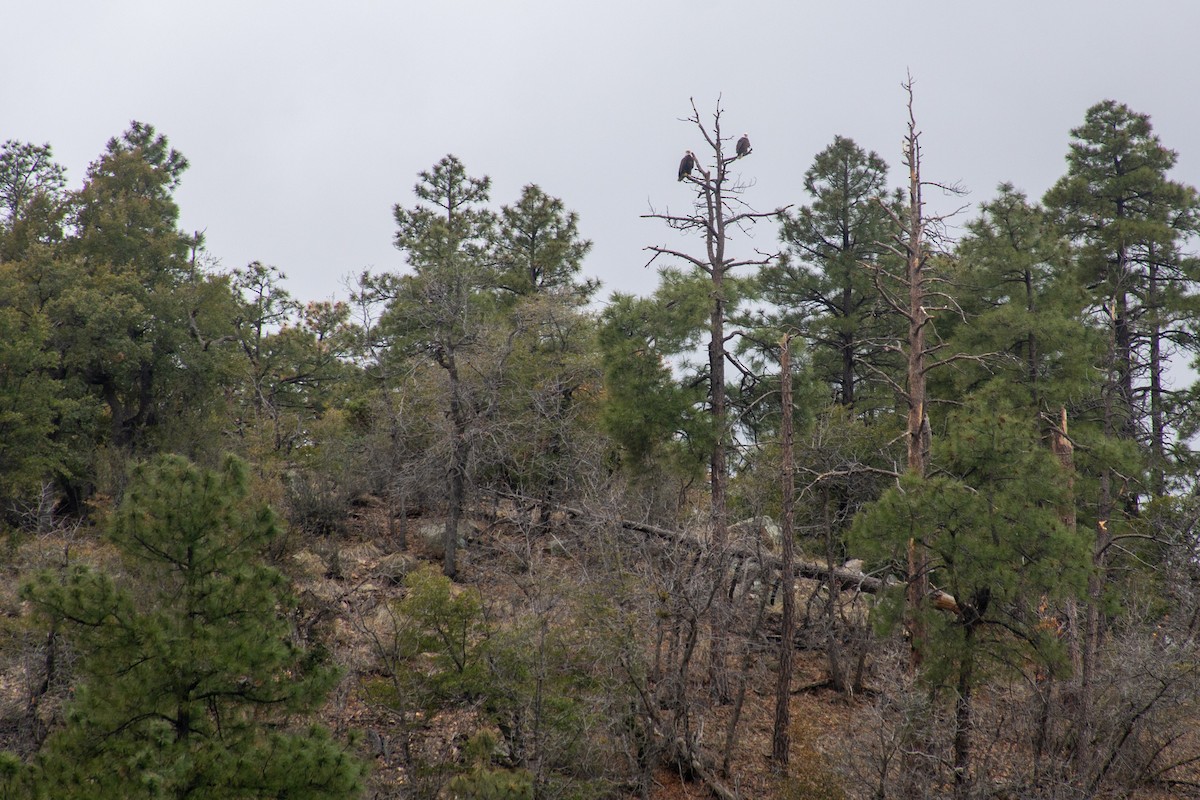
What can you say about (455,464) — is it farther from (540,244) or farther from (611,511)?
(540,244)

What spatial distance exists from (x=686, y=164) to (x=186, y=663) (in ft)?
37.9

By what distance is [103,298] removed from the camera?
77.5ft

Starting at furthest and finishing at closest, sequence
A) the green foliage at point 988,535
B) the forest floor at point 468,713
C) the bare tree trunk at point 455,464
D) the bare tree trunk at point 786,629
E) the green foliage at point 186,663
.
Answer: the bare tree trunk at point 455,464, the bare tree trunk at point 786,629, the forest floor at point 468,713, the green foliage at point 988,535, the green foliage at point 186,663

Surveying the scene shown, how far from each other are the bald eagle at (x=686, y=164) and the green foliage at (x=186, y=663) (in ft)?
32.8

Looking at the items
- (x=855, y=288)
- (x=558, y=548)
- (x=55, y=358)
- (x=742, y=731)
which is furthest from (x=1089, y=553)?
(x=55, y=358)

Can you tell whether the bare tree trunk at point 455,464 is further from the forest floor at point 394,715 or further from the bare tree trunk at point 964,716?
the bare tree trunk at point 964,716

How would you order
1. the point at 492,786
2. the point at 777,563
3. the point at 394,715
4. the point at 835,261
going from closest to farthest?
the point at 492,786
the point at 394,715
the point at 777,563
the point at 835,261

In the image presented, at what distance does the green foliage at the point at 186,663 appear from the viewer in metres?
7.34

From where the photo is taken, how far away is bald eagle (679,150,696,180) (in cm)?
1579

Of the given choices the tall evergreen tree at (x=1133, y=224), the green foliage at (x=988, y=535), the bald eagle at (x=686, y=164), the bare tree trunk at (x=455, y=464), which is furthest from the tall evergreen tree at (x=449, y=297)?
the tall evergreen tree at (x=1133, y=224)

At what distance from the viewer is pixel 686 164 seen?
15797mm

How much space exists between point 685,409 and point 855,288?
428 inches

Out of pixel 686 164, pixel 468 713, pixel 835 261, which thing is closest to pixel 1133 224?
pixel 835 261

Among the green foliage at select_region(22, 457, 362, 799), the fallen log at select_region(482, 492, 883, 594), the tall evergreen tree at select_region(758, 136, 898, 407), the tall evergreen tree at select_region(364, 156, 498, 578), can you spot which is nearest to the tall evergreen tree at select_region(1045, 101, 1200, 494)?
the tall evergreen tree at select_region(758, 136, 898, 407)
